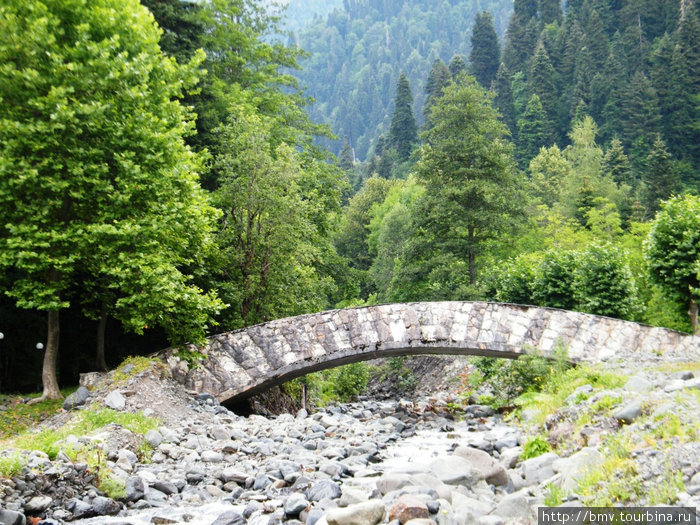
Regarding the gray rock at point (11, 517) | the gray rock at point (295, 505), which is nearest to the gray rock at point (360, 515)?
the gray rock at point (295, 505)

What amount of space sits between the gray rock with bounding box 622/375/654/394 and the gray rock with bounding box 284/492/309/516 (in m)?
5.10

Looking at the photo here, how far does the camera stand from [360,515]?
17.9 ft

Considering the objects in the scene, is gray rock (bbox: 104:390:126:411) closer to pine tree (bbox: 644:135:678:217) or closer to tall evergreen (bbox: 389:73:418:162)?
pine tree (bbox: 644:135:678:217)

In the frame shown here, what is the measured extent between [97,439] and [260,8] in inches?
1053

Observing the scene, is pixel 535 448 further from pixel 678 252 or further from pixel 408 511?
pixel 678 252

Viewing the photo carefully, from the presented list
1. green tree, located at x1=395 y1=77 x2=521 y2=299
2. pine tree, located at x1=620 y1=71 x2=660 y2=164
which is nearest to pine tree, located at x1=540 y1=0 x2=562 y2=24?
pine tree, located at x1=620 y1=71 x2=660 y2=164

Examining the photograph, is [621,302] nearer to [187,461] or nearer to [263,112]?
[187,461]

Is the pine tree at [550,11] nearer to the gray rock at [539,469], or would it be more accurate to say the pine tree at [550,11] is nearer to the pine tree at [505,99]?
the pine tree at [505,99]

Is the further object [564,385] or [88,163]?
[88,163]

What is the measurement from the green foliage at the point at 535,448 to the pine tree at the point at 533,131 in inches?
2717

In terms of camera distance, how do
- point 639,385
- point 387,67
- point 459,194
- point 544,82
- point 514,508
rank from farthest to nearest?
1. point 387,67
2. point 544,82
3. point 459,194
4. point 639,385
5. point 514,508

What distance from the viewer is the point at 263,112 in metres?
26.6

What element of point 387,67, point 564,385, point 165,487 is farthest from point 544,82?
point 387,67

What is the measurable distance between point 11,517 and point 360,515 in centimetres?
342
